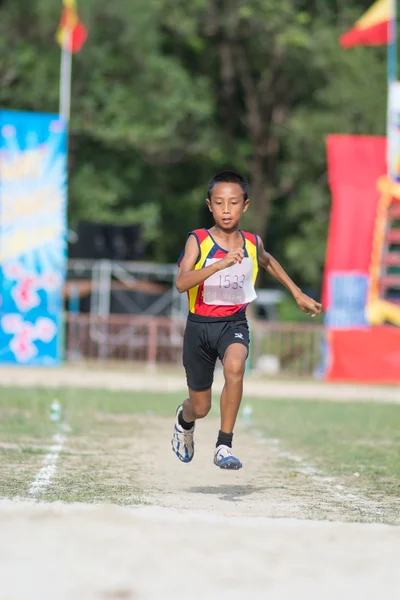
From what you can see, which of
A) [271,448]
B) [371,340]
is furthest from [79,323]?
[271,448]

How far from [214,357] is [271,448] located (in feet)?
14.6

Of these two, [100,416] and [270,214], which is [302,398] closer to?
[100,416]

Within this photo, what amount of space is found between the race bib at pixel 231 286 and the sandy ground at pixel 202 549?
134 cm

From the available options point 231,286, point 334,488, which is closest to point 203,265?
point 231,286

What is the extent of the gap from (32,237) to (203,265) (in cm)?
2097

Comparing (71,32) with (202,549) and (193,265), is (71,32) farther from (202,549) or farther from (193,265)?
(202,549)

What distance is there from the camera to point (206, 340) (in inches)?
331

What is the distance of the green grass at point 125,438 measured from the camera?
29.4 ft

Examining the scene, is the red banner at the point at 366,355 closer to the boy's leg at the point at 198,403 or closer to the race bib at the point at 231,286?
the boy's leg at the point at 198,403

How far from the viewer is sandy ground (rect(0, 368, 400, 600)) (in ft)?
15.9

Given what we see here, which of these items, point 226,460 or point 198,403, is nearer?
point 226,460

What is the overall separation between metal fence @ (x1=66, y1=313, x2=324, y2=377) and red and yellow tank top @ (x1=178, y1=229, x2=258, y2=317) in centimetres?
2248

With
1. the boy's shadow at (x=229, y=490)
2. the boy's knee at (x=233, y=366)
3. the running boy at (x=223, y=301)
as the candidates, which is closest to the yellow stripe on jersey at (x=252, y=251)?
the running boy at (x=223, y=301)

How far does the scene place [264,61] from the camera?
43781 millimetres
